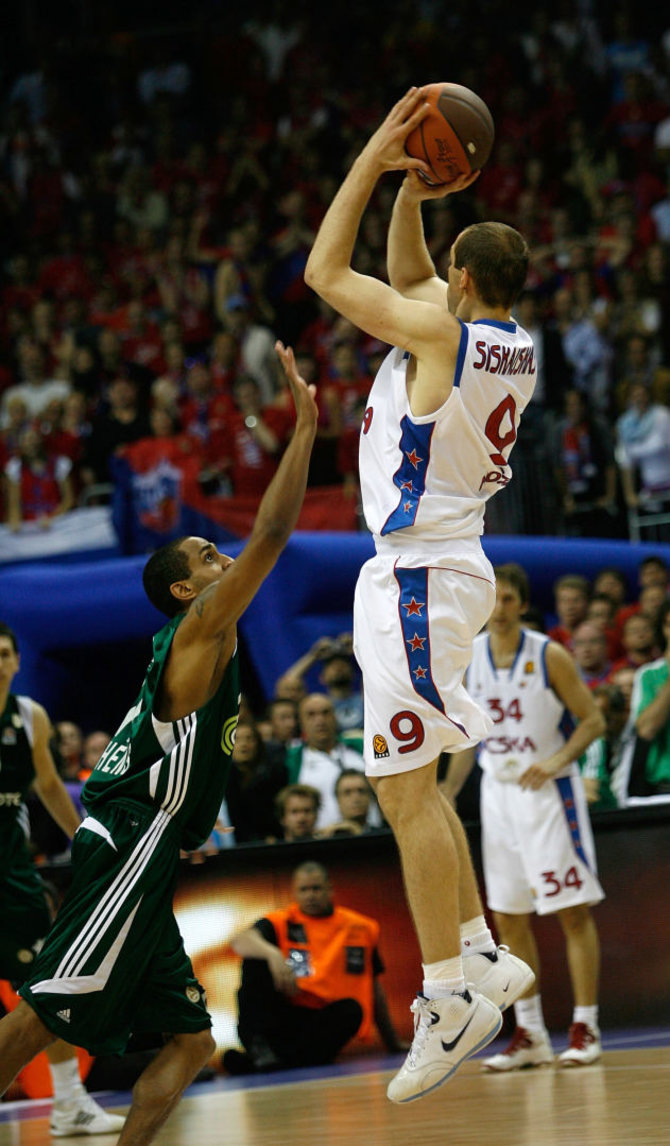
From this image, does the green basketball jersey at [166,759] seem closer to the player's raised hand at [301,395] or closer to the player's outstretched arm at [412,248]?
the player's raised hand at [301,395]

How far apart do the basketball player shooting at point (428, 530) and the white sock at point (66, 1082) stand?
8.06 feet

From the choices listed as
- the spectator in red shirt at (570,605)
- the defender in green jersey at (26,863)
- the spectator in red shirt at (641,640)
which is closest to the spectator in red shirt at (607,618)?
the spectator in red shirt at (570,605)

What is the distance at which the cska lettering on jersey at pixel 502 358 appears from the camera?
514 centimetres

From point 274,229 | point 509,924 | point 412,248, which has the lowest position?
point 509,924

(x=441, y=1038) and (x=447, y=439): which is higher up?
(x=447, y=439)

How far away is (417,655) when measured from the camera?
514cm

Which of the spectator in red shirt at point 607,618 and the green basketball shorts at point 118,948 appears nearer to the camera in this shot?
the green basketball shorts at point 118,948

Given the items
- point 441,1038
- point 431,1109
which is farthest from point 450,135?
point 431,1109

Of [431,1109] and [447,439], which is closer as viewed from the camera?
[447,439]

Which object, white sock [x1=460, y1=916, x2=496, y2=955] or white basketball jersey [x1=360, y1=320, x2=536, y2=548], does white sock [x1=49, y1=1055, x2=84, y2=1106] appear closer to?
white sock [x1=460, y1=916, x2=496, y2=955]

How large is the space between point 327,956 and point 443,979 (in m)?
3.67

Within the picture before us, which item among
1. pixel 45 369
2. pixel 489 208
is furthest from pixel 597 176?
pixel 45 369

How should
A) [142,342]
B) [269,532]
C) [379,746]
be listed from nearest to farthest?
[269,532] → [379,746] → [142,342]

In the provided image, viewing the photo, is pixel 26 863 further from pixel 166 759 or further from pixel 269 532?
pixel 269 532
